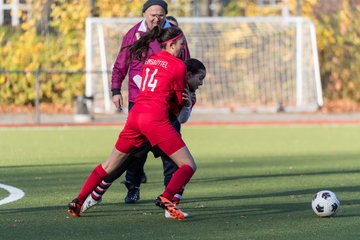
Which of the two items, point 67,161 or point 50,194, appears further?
point 67,161

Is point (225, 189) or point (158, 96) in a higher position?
point (158, 96)

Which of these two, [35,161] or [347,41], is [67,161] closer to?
[35,161]

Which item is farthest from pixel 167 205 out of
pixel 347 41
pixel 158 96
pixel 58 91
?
pixel 347 41

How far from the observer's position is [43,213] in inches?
372

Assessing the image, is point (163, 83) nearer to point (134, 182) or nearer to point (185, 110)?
point (185, 110)

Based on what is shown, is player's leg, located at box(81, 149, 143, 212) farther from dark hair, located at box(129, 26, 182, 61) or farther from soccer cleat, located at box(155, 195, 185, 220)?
dark hair, located at box(129, 26, 182, 61)

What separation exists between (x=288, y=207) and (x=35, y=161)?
616 centimetres

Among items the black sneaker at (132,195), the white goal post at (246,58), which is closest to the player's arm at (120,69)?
the black sneaker at (132,195)

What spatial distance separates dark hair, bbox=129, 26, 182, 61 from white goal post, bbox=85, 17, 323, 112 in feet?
58.4

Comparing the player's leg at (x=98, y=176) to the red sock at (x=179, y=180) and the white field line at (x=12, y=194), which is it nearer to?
the red sock at (x=179, y=180)

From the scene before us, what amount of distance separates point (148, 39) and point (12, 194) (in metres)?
2.65

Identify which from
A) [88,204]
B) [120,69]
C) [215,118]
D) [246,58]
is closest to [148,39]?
[120,69]

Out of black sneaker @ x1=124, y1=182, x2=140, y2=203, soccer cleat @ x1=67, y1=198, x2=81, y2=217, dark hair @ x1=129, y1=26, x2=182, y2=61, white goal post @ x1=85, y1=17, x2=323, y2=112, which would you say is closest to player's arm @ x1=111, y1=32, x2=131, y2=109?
dark hair @ x1=129, y1=26, x2=182, y2=61

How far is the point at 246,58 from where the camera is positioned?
1134 inches
